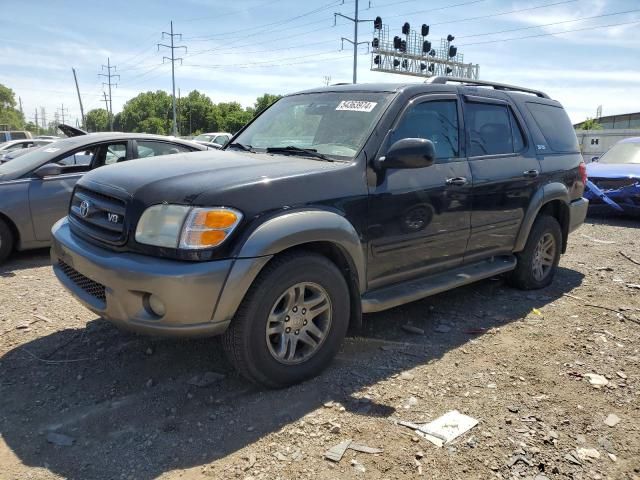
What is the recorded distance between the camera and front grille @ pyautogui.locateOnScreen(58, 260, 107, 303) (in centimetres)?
310

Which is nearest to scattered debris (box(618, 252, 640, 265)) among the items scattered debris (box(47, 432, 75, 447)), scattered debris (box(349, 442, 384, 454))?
scattered debris (box(349, 442, 384, 454))

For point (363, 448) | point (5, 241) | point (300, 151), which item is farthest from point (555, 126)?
point (5, 241)

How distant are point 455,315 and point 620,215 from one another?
283 inches

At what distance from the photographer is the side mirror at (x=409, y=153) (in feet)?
11.3

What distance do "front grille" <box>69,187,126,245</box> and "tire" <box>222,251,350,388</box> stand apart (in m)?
0.85

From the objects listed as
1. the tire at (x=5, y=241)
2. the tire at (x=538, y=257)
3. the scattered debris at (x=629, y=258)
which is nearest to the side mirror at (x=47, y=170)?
the tire at (x=5, y=241)

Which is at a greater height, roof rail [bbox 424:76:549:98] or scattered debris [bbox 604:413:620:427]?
roof rail [bbox 424:76:549:98]

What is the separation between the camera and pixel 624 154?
11203 millimetres

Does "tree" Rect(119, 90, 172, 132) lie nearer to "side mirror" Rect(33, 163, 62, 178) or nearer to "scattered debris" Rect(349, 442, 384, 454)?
"side mirror" Rect(33, 163, 62, 178)

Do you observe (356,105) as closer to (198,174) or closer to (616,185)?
(198,174)

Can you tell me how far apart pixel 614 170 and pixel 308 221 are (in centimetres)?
923

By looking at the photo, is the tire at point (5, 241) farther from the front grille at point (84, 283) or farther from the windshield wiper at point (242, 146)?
the windshield wiper at point (242, 146)

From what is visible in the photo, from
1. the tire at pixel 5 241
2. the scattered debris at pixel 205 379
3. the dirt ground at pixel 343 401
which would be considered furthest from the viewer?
the tire at pixel 5 241

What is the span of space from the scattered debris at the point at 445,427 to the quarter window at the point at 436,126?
188 centimetres
